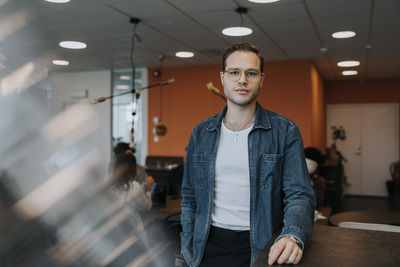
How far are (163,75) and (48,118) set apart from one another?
23.2 feet

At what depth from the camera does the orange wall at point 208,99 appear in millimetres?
6844

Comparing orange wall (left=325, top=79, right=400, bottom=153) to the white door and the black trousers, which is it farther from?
the black trousers

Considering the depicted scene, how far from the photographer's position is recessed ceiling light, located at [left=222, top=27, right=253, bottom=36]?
185 inches

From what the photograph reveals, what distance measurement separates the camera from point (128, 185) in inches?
123

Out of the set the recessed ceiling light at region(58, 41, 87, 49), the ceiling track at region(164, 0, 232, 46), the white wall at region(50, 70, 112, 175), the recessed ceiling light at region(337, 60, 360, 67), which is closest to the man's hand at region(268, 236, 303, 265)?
the ceiling track at region(164, 0, 232, 46)

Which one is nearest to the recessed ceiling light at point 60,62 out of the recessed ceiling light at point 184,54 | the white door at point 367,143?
the recessed ceiling light at point 184,54

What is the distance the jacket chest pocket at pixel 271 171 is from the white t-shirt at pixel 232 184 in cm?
7

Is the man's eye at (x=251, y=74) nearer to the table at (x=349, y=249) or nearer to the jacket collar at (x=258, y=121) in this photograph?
the jacket collar at (x=258, y=121)

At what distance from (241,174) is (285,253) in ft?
1.81

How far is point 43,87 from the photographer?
0.72m

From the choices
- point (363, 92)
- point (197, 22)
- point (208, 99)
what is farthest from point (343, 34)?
point (363, 92)

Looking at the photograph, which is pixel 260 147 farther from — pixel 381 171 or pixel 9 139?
pixel 381 171

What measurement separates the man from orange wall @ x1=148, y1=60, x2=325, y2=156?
5437mm

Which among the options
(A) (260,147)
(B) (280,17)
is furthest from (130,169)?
(B) (280,17)
